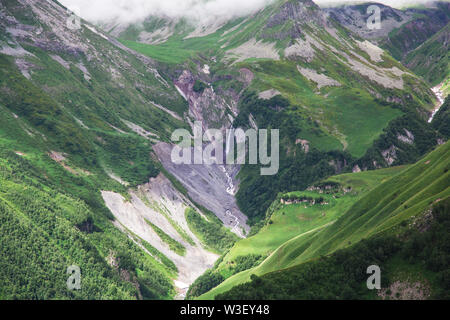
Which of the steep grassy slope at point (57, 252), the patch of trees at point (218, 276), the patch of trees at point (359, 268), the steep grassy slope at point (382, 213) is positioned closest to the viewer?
the patch of trees at point (359, 268)

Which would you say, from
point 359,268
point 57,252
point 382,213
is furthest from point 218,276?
point 359,268

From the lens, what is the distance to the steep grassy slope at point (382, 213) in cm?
9906

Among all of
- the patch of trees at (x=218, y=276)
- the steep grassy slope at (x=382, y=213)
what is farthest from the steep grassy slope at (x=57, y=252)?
the steep grassy slope at (x=382, y=213)

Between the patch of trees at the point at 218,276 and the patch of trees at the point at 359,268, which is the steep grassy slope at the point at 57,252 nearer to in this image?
the patch of trees at the point at 218,276

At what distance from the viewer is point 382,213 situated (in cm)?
11725

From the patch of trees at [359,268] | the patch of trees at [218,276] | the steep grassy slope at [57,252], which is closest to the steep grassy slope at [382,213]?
the patch of trees at [359,268]

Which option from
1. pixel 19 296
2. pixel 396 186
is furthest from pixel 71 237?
pixel 396 186

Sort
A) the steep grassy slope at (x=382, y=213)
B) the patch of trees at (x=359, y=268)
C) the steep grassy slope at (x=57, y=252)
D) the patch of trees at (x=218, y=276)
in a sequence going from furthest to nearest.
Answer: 1. the patch of trees at (x=218, y=276)
2. the steep grassy slope at (x=57, y=252)
3. the steep grassy slope at (x=382, y=213)
4. the patch of trees at (x=359, y=268)

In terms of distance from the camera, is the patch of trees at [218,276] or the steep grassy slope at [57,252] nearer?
the steep grassy slope at [57,252]

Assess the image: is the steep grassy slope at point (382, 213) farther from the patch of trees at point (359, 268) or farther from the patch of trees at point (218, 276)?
the patch of trees at point (218, 276)

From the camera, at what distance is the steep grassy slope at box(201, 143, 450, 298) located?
99.1 metres

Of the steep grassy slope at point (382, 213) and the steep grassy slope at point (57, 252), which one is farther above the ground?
the steep grassy slope at point (382, 213)

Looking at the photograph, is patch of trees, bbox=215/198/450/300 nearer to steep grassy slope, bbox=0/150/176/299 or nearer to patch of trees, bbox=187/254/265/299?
steep grassy slope, bbox=0/150/176/299

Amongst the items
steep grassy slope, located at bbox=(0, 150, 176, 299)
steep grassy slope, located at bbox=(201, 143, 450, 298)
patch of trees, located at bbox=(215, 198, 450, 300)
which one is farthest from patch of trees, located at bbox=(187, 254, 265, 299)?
patch of trees, located at bbox=(215, 198, 450, 300)
